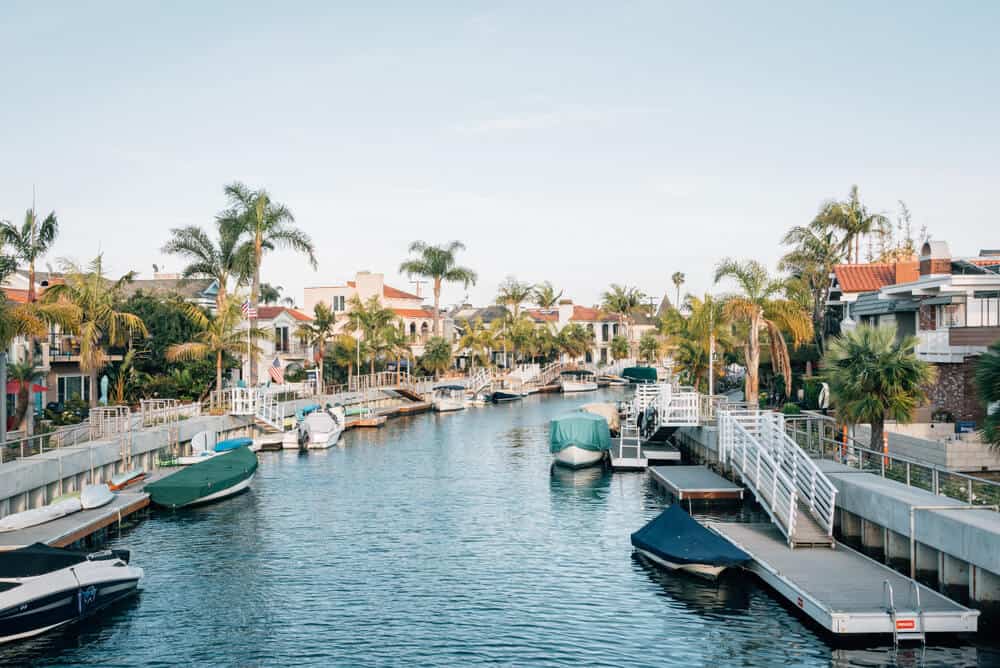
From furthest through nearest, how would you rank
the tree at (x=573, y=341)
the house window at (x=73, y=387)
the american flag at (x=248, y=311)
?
the tree at (x=573, y=341) < the american flag at (x=248, y=311) < the house window at (x=73, y=387)

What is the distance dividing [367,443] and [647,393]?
2007 centimetres

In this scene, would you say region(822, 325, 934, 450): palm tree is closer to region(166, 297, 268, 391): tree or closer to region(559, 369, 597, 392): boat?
region(166, 297, 268, 391): tree

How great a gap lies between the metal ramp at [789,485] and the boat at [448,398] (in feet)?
188

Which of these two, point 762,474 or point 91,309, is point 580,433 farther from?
point 91,309

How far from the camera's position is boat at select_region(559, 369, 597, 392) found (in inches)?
4877

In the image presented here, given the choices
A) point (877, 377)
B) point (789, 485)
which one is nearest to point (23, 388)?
point (789, 485)

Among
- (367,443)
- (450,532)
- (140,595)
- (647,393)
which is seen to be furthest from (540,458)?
(140,595)

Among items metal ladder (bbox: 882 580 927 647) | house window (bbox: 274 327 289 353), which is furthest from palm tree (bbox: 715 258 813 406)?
house window (bbox: 274 327 289 353)

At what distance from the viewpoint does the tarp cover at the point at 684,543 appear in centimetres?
2622

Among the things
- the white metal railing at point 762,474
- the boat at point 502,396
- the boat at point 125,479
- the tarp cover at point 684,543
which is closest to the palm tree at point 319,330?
the boat at point 502,396

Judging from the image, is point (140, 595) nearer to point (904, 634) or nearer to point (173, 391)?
point (904, 634)

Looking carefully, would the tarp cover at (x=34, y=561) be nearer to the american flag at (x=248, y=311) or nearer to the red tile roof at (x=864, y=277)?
the american flag at (x=248, y=311)

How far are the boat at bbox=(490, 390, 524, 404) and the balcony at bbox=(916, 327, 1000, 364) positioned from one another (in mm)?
67511

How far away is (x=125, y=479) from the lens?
4019 centimetres
